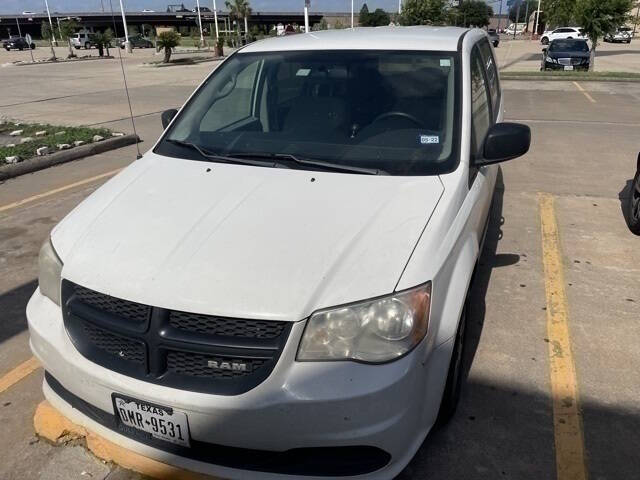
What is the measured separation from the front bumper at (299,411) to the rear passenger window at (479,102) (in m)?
1.48

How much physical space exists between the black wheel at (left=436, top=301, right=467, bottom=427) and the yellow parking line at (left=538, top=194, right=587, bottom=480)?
0.49 metres

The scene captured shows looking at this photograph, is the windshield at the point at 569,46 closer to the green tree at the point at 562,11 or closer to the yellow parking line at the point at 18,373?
the green tree at the point at 562,11

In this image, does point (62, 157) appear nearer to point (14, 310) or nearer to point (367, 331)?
point (14, 310)

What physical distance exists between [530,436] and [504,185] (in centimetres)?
449

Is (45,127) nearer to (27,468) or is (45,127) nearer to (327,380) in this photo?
(27,468)

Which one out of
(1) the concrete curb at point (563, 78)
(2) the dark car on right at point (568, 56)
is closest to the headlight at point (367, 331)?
(1) the concrete curb at point (563, 78)

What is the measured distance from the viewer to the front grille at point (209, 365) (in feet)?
6.30

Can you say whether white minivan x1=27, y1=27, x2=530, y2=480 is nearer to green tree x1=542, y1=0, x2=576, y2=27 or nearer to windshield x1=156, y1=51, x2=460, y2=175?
windshield x1=156, y1=51, x2=460, y2=175

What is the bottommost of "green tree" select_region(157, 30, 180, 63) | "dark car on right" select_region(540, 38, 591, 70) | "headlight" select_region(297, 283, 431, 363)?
"dark car on right" select_region(540, 38, 591, 70)

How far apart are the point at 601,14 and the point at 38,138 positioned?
20.1 meters

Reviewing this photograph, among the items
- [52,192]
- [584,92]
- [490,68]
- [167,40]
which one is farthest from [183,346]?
[167,40]

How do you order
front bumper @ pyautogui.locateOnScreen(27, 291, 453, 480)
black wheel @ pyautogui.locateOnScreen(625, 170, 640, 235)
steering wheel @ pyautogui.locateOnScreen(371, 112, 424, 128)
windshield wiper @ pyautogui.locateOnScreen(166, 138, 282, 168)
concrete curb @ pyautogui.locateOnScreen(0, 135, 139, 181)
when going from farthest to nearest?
concrete curb @ pyautogui.locateOnScreen(0, 135, 139, 181), black wheel @ pyautogui.locateOnScreen(625, 170, 640, 235), steering wheel @ pyautogui.locateOnScreen(371, 112, 424, 128), windshield wiper @ pyautogui.locateOnScreen(166, 138, 282, 168), front bumper @ pyautogui.locateOnScreen(27, 291, 453, 480)

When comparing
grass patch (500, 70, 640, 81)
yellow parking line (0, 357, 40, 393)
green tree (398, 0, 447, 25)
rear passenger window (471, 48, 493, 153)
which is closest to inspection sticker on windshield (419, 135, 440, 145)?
rear passenger window (471, 48, 493, 153)

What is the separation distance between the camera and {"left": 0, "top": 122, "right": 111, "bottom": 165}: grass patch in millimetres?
7938
